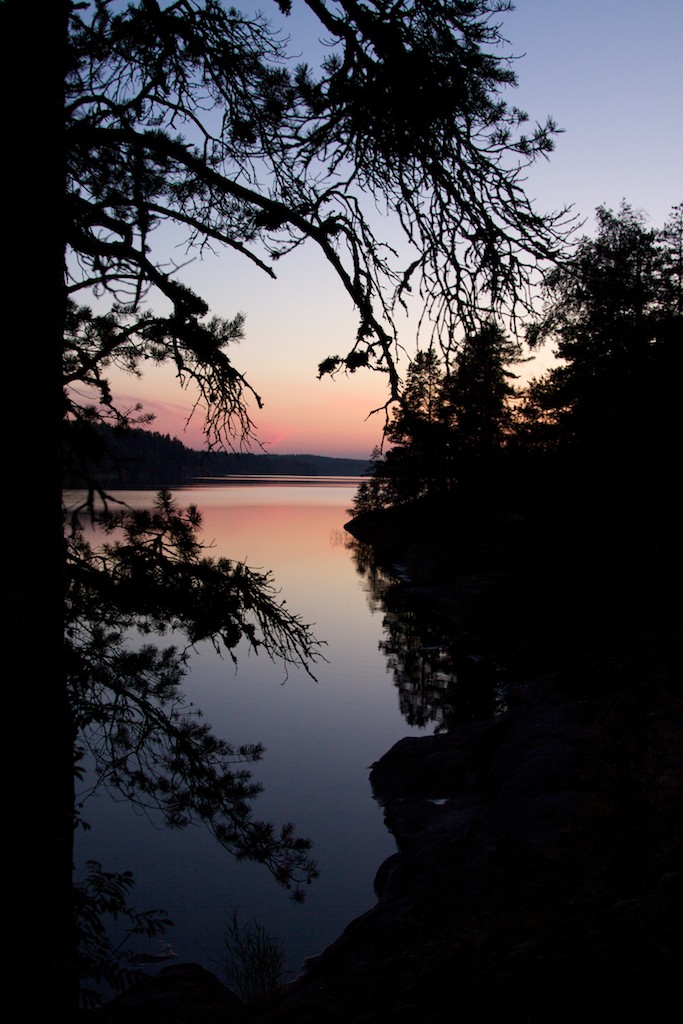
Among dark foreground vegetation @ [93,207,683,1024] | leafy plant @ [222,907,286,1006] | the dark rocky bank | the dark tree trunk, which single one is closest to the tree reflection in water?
dark foreground vegetation @ [93,207,683,1024]

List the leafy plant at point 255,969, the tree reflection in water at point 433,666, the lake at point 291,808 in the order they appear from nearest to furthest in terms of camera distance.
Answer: the leafy plant at point 255,969
the lake at point 291,808
the tree reflection in water at point 433,666

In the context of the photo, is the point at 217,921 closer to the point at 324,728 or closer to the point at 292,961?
the point at 292,961

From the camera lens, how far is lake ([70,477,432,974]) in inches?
368

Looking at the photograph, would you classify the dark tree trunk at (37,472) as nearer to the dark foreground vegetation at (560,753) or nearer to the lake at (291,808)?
the lake at (291,808)

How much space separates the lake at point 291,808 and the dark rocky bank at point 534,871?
77 cm

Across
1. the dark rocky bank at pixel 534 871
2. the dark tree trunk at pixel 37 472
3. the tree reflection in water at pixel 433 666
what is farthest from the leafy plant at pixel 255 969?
the tree reflection in water at pixel 433 666

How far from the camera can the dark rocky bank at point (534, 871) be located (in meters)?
4.71

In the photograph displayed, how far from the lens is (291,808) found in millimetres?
12555

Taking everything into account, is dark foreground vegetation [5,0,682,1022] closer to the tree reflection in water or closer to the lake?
the lake

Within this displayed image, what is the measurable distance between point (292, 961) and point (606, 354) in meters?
10.8

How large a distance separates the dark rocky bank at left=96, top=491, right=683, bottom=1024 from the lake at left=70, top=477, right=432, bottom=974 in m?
0.77

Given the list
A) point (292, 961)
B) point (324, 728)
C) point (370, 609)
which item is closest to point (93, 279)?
point (292, 961)

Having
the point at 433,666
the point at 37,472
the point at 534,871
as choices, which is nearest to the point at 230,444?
the point at 37,472

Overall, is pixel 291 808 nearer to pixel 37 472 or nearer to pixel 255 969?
pixel 255 969
